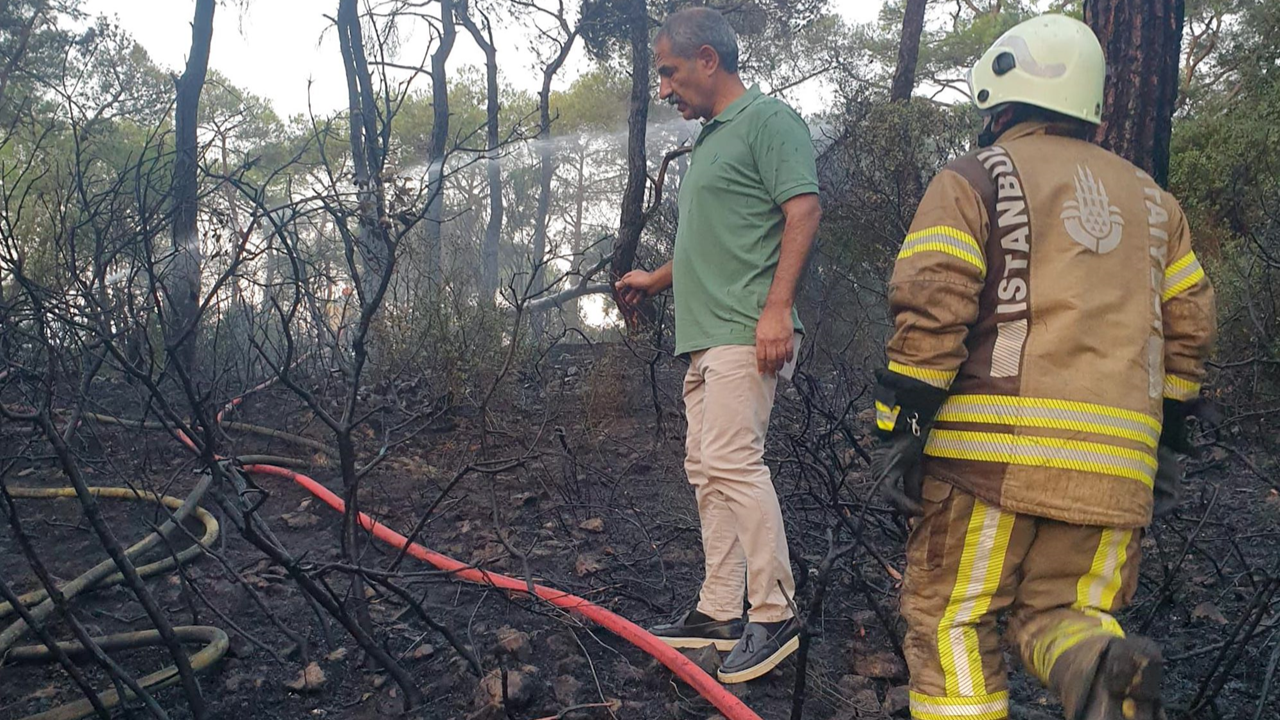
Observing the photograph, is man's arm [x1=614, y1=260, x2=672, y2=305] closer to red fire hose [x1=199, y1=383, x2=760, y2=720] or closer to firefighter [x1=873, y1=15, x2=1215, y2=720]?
red fire hose [x1=199, y1=383, x2=760, y2=720]

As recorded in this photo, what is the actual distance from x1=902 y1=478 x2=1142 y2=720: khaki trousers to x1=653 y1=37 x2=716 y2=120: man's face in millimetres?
1455

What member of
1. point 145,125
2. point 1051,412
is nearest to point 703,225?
point 1051,412

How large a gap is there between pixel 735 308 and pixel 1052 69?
1.03 metres

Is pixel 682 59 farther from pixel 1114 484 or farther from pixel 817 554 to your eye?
pixel 817 554

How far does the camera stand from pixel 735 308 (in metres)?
2.72

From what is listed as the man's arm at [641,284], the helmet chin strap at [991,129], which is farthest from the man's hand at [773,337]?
the helmet chin strap at [991,129]

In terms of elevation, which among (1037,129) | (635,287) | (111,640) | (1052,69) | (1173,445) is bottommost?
(111,640)

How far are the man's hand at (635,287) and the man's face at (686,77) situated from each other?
571mm

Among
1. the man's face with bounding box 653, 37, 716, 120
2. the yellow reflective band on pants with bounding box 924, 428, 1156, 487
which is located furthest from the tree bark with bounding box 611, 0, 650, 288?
the yellow reflective band on pants with bounding box 924, 428, 1156, 487

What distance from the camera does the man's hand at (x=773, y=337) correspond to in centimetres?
261

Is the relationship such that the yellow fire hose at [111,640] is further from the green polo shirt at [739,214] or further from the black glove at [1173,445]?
the black glove at [1173,445]

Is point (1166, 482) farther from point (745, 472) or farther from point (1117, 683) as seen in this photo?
point (745, 472)

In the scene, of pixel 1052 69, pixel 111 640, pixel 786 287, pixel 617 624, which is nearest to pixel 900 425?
pixel 786 287

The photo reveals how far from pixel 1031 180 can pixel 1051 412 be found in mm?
499
